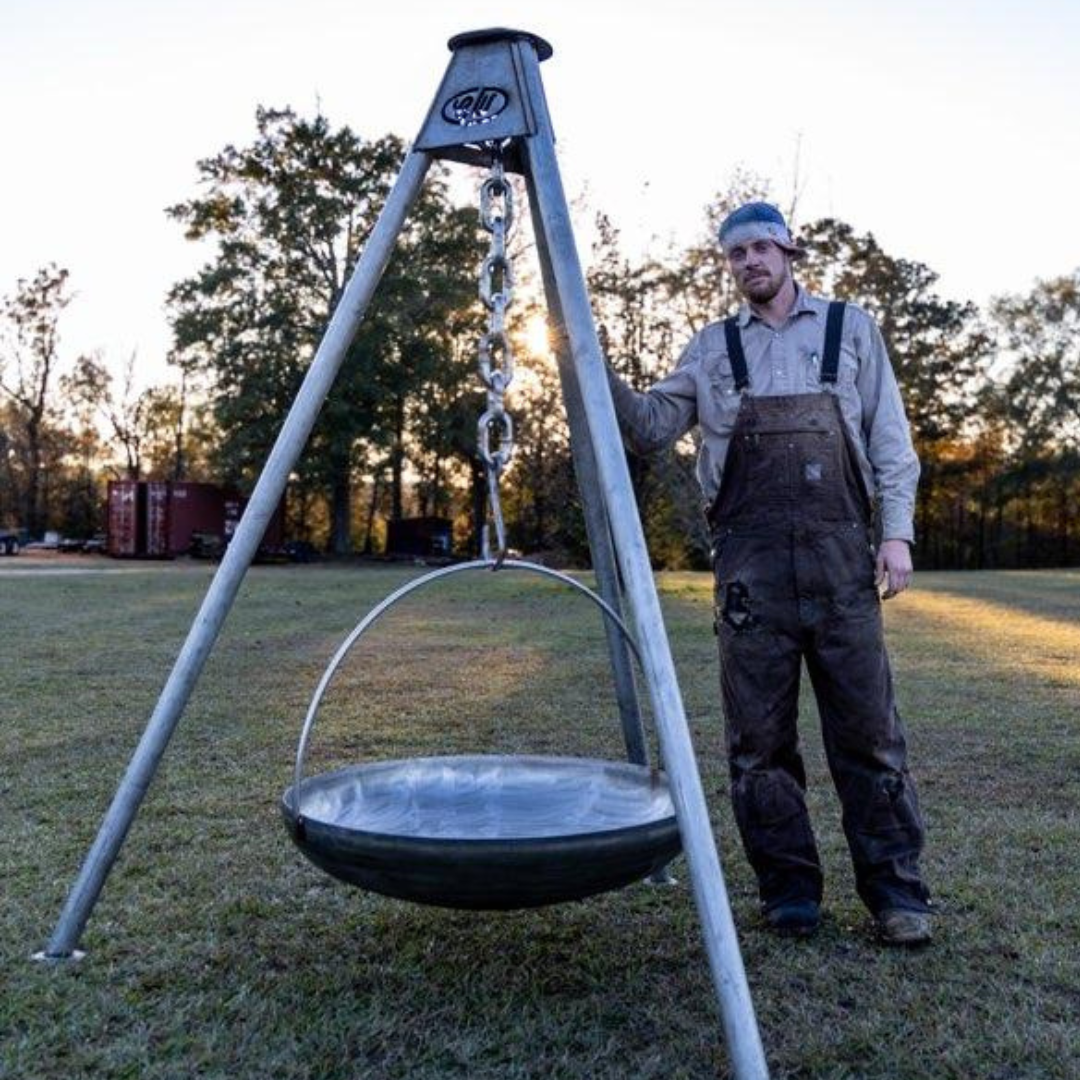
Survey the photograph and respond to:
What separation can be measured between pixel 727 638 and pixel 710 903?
3.36 feet

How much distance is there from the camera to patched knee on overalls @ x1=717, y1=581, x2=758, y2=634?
331 cm

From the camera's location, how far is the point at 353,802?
3.45 meters

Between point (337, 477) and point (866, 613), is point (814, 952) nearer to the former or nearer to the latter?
point (866, 613)

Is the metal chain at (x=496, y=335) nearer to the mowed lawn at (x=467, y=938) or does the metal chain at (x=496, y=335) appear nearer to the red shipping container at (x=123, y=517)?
the mowed lawn at (x=467, y=938)

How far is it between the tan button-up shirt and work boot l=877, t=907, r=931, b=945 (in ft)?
3.18

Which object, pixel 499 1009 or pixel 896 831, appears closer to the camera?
pixel 499 1009

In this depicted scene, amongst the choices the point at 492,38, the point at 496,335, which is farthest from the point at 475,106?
the point at 496,335

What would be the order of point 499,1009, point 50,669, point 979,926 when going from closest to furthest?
point 499,1009 → point 979,926 → point 50,669

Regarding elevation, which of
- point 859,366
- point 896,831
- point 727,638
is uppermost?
point 859,366

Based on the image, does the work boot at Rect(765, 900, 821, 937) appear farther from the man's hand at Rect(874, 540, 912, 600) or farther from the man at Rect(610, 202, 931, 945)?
the man's hand at Rect(874, 540, 912, 600)

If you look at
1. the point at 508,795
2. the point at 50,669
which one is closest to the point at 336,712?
the point at 50,669

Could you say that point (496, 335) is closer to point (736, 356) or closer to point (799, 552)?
point (736, 356)

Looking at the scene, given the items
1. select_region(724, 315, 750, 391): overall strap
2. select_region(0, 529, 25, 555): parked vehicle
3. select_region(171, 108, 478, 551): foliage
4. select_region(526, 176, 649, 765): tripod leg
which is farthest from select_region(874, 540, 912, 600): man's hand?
select_region(0, 529, 25, 555): parked vehicle

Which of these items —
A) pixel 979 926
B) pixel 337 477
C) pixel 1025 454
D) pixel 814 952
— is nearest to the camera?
pixel 814 952
